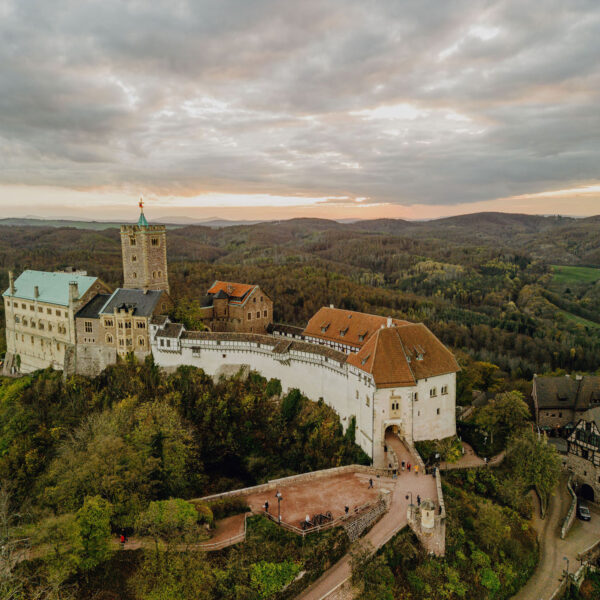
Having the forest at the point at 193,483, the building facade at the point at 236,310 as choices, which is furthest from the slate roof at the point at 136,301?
the building facade at the point at 236,310

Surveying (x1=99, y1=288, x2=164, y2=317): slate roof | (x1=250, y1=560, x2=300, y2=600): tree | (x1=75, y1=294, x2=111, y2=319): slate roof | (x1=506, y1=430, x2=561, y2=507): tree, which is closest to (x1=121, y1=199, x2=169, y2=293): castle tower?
(x1=99, y1=288, x2=164, y2=317): slate roof

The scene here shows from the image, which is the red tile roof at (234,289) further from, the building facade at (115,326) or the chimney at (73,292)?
the chimney at (73,292)

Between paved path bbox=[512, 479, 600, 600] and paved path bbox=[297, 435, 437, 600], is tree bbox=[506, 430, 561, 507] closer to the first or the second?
paved path bbox=[512, 479, 600, 600]

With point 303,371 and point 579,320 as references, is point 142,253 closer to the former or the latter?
point 303,371

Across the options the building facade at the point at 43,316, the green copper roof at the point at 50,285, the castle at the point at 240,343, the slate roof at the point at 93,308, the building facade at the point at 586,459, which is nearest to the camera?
the castle at the point at 240,343

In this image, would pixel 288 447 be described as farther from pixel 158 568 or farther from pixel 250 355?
pixel 158 568

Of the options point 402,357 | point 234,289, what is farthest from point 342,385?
point 234,289
